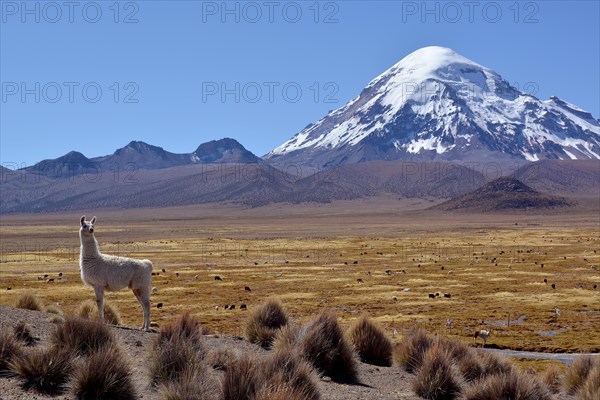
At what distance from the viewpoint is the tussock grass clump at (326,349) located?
12758 millimetres

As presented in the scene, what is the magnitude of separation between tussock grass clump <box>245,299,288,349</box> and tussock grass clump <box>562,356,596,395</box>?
5492mm

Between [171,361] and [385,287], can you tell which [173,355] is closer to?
[171,361]

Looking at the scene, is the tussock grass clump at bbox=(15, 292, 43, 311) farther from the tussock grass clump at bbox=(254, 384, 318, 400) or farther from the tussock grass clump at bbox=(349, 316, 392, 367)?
the tussock grass clump at bbox=(254, 384, 318, 400)

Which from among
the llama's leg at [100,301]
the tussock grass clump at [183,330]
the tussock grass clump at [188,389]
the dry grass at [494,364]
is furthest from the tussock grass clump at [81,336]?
the dry grass at [494,364]

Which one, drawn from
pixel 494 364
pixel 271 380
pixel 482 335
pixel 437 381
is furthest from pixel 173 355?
pixel 482 335

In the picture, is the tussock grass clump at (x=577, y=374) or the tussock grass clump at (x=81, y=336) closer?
the tussock grass clump at (x=81, y=336)

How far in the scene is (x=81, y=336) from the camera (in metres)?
11.6

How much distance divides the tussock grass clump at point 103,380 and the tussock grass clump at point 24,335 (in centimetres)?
304

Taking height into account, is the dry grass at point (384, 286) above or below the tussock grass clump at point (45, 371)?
below

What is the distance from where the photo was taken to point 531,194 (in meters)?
200

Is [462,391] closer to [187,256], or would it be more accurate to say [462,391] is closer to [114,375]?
[114,375]

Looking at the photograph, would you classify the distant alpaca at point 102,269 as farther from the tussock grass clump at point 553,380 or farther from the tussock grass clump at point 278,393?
the tussock grass clump at point 553,380

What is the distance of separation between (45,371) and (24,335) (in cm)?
309

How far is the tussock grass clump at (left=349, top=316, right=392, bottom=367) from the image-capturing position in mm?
14555
